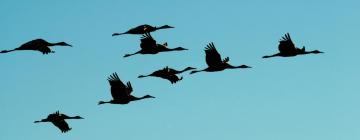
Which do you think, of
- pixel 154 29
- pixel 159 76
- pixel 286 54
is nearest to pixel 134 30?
pixel 154 29

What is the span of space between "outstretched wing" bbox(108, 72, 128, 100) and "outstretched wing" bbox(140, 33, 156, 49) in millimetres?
1737

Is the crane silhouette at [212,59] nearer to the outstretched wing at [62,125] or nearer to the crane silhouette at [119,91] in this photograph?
the crane silhouette at [119,91]

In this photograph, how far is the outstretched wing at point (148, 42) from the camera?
34.8 meters

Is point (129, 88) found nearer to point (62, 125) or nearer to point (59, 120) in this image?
point (59, 120)

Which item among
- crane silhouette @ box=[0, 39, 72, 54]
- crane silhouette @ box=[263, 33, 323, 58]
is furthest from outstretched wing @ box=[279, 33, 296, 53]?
crane silhouette @ box=[0, 39, 72, 54]

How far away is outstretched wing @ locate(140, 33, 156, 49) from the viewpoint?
1369 inches

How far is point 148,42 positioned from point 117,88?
2.38 m

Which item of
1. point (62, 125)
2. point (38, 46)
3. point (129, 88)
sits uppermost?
point (38, 46)

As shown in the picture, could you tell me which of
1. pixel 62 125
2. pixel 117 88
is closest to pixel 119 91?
pixel 117 88

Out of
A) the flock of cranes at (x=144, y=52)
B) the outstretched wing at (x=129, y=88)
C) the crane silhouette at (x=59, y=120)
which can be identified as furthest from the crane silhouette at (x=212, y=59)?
the crane silhouette at (x=59, y=120)

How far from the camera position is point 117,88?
3403 cm

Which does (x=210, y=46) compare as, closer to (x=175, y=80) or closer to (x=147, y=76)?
(x=147, y=76)

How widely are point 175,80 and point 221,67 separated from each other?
6.00 meters

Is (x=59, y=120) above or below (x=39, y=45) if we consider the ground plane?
below
